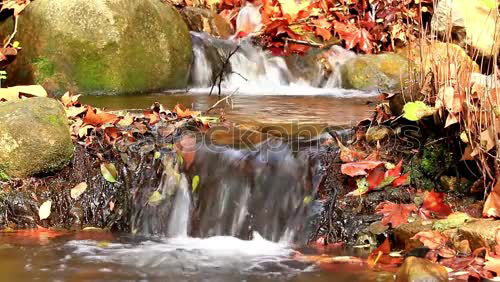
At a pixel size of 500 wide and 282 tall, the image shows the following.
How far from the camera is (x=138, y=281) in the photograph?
376 cm

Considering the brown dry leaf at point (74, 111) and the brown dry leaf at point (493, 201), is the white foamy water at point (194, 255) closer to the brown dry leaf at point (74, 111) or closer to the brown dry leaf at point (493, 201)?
the brown dry leaf at point (493, 201)

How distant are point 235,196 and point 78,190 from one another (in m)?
1.18

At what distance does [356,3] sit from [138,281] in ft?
27.9

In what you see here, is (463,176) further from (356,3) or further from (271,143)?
(356,3)

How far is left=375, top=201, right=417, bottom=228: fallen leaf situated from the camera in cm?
433

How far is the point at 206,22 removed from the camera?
1066 cm

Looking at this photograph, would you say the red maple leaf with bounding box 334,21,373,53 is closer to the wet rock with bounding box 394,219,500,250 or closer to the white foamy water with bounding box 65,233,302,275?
the white foamy water with bounding box 65,233,302,275

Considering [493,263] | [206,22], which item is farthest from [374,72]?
[493,263]

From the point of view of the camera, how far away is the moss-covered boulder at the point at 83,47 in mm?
8398

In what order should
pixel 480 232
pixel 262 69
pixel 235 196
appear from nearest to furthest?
pixel 480 232 → pixel 235 196 → pixel 262 69

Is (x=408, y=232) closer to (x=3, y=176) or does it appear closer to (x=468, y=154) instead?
(x=468, y=154)

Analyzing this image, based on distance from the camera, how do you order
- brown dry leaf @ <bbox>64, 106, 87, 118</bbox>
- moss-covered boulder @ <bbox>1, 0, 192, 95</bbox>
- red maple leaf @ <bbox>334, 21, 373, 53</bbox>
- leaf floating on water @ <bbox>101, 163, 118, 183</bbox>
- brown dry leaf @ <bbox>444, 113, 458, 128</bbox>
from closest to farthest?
brown dry leaf @ <bbox>444, 113, 458, 128</bbox>, leaf floating on water @ <bbox>101, 163, 118, 183</bbox>, brown dry leaf @ <bbox>64, 106, 87, 118</bbox>, moss-covered boulder @ <bbox>1, 0, 192, 95</bbox>, red maple leaf @ <bbox>334, 21, 373, 53</bbox>

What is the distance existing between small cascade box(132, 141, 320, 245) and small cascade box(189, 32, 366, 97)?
4.23 metres

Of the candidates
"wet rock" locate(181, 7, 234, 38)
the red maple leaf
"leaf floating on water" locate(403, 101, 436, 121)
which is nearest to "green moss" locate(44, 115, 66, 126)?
"leaf floating on water" locate(403, 101, 436, 121)
